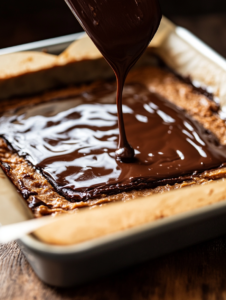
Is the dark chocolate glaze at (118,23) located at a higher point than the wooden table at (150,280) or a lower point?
higher

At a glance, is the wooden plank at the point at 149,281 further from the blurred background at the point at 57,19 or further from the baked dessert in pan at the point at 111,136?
the blurred background at the point at 57,19

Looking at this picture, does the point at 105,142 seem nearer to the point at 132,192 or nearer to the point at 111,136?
the point at 111,136

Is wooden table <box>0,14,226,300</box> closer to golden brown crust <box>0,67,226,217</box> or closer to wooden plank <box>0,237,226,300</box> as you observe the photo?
wooden plank <box>0,237,226,300</box>

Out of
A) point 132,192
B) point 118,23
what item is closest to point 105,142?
point 132,192

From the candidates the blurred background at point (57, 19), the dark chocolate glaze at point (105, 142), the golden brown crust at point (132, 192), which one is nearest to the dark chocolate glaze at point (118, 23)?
the dark chocolate glaze at point (105, 142)

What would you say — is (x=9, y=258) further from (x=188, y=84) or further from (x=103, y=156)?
(x=188, y=84)

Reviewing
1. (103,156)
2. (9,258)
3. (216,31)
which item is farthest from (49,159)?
(216,31)
